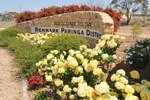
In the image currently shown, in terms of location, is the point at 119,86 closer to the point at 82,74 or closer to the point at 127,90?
the point at 127,90

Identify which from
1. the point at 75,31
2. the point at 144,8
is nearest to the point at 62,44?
the point at 75,31

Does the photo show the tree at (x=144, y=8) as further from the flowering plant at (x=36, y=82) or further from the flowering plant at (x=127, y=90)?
the flowering plant at (x=127, y=90)

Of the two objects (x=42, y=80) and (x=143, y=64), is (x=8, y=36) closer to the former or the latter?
(x=42, y=80)

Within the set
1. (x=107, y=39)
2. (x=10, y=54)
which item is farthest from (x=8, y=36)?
(x=107, y=39)

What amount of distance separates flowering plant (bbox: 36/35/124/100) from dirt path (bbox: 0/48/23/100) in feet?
3.10

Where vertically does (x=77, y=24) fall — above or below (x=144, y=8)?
above

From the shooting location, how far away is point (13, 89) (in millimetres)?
7262

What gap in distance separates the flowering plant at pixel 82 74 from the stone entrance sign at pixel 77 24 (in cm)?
316

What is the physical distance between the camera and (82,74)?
5.30m

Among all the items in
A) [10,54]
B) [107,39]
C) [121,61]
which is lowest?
[10,54]

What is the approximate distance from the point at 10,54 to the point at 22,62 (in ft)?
12.0

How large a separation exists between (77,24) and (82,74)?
7684 mm

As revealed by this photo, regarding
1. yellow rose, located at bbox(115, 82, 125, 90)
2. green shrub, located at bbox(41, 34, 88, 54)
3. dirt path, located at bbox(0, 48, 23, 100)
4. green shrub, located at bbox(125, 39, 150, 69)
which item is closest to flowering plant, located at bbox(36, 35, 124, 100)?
yellow rose, located at bbox(115, 82, 125, 90)

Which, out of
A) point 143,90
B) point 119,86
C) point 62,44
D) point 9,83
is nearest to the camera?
point 143,90
